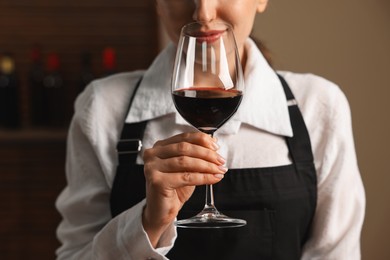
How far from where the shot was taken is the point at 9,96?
139 inches

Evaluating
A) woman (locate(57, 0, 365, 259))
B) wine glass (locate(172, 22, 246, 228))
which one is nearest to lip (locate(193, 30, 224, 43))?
wine glass (locate(172, 22, 246, 228))

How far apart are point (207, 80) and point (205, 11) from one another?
0.24m

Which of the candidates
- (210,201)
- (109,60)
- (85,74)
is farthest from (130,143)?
(85,74)

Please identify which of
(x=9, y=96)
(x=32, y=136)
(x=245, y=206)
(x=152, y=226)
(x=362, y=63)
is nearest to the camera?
(x=152, y=226)

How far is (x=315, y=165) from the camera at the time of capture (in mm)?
1744

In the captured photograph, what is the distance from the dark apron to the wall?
131 centimetres

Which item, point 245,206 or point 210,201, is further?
point 245,206

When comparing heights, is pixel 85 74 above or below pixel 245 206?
below

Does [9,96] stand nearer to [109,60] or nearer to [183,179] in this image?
[109,60]

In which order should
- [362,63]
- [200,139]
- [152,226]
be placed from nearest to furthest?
1. [200,139]
2. [152,226]
3. [362,63]

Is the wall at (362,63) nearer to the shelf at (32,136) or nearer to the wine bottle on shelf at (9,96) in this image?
the shelf at (32,136)

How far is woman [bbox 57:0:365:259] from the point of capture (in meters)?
1.67

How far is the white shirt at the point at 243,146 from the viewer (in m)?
1.72

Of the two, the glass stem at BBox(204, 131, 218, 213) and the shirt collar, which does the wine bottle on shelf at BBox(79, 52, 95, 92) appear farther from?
the glass stem at BBox(204, 131, 218, 213)
